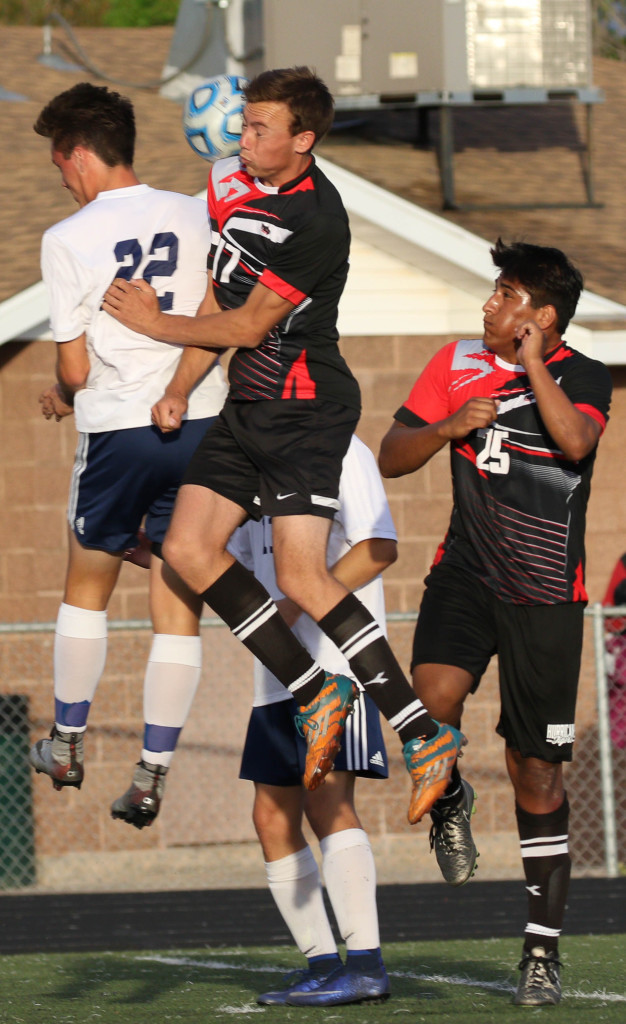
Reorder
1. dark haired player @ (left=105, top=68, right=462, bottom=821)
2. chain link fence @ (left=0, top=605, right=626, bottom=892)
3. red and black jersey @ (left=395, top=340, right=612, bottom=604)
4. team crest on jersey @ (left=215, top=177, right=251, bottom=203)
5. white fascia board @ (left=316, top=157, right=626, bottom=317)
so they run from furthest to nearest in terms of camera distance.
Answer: chain link fence @ (left=0, top=605, right=626, bottom=892) < white fascia board @ (left=316, top=157, right=626, bottom=317) < red and black jersey @ (left=395, top=340, right=612, bottom=604) < team crest on jersey @ (left=215, top=177, right=251, bottom=203) < dark haired player @ (left=105, top=68, right=462, bottom=821)

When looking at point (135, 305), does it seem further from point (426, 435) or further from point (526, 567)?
point (526, 567)

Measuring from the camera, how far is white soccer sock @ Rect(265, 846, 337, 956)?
583cm

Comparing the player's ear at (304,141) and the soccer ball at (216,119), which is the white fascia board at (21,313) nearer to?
the soccer ball at (216,119)

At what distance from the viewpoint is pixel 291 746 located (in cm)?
570

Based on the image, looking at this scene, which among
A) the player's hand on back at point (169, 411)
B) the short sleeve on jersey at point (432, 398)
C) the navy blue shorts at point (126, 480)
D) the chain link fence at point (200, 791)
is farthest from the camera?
the chain link fence at point (200, 791)

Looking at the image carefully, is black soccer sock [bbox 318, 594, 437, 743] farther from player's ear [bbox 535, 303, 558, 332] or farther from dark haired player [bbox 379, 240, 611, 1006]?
player's ear [bbox 535, 303, 558, 332]

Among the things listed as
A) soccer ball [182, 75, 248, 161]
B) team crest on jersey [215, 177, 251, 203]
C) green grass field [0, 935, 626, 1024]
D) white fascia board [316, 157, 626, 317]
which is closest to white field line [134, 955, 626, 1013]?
green grass field [0, 935, 626, 1024]

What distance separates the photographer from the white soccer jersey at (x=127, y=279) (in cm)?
523

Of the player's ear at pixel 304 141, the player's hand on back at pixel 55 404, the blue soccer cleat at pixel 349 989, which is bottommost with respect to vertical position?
the blue soccer cleat at pixel 349 989

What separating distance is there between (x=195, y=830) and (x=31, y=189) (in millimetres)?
5085

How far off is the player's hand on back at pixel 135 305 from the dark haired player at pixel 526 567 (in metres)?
1.04

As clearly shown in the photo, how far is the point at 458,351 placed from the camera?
5.84m

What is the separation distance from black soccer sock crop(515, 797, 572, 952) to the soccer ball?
8.41 feet

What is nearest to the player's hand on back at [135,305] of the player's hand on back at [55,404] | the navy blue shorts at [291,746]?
the player's hand on back at [55,404]
